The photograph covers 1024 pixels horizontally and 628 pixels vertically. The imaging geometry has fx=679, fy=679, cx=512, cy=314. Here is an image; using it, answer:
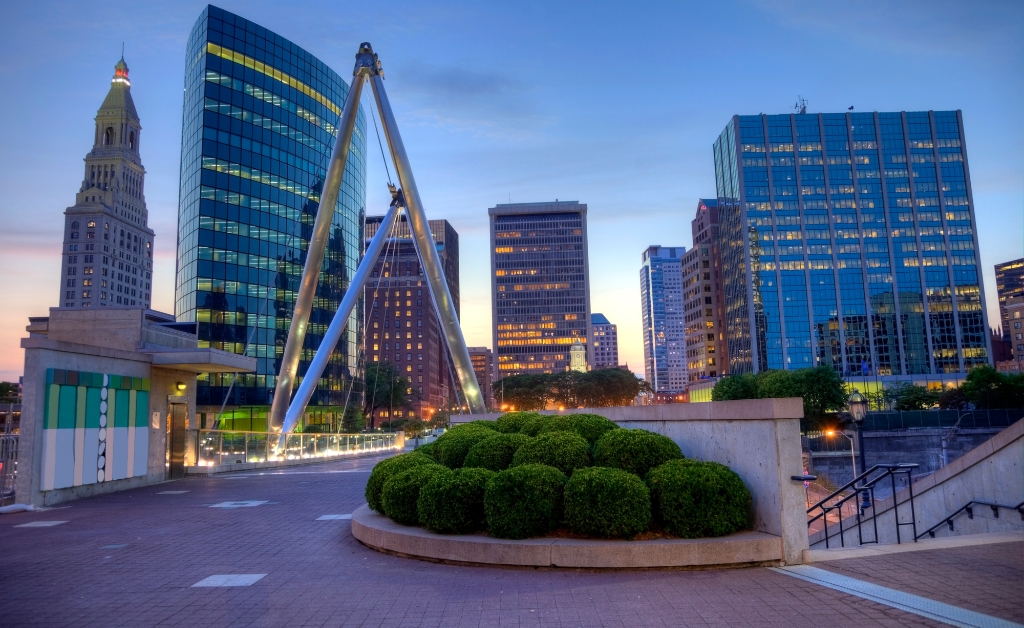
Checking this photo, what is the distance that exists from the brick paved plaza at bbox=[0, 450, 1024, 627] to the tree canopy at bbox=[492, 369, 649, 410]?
116 metres

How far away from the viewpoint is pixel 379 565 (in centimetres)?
940

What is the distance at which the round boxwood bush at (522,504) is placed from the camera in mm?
9398

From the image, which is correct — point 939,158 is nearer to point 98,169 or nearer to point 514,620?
point 514,620

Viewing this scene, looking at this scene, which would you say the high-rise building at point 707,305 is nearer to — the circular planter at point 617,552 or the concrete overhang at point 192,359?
the concrete overhang at point 192,359

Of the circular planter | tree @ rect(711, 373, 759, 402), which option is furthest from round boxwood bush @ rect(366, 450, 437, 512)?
tree @ rect(711, 373, 759, 402)

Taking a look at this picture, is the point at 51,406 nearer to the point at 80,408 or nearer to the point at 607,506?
the point at 80,408

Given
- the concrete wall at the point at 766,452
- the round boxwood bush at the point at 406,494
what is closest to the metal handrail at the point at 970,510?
the concrete wall at the point at 766,452

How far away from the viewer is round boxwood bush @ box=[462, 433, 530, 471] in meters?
12.1

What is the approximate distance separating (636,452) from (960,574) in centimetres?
442

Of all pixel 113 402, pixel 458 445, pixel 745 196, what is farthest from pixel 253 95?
pixel 745 196

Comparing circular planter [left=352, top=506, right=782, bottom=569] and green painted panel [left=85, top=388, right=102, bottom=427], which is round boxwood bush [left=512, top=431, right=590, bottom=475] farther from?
green painted panel [left=85, top=388, right=102, bottom=427]

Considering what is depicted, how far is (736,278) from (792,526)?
136m

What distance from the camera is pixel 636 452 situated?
1081cm

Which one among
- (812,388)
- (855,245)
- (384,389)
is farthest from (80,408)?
(855,245)
